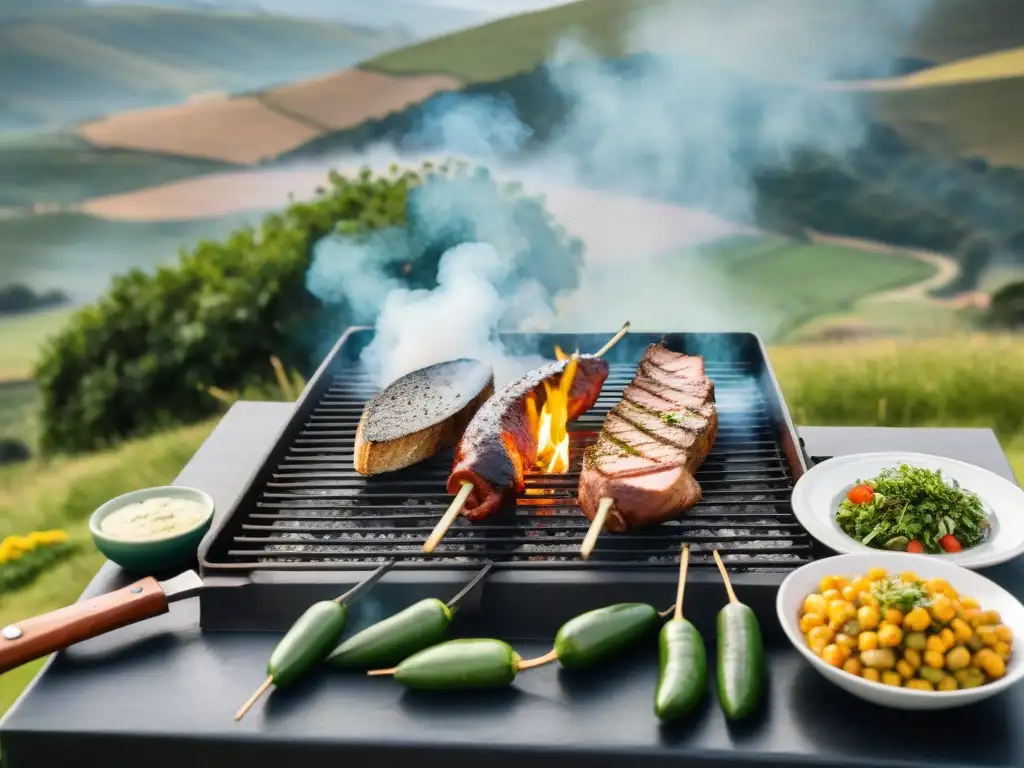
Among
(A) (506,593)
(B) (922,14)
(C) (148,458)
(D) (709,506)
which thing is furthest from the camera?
(B) (922,14)

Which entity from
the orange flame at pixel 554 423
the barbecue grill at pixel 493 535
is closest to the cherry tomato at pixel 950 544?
the barbecue grill at pixel 493 535

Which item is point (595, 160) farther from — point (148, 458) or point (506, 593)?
point (506, 593)

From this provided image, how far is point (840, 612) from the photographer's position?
2830mm

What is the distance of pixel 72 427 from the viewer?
817cm

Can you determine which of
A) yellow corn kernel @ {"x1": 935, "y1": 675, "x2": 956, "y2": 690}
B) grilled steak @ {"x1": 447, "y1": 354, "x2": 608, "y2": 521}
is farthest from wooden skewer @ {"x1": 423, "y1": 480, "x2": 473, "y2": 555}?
yellow corn kernel @ {"x1": 935, "y1": 675, "x2": 956, "y2": 690}

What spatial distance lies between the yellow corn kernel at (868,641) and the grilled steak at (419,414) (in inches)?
73.8

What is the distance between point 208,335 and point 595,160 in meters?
5.21

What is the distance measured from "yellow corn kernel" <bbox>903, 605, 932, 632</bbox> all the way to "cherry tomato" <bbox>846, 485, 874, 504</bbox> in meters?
0.86

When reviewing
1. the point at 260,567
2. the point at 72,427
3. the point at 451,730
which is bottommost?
the point at 72,427

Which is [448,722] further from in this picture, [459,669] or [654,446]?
[654,446]

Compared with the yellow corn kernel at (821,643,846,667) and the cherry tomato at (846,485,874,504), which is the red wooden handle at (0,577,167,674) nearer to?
the yellow corn kernel at (821,643,846,667)

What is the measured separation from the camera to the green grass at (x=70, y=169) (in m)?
10.3

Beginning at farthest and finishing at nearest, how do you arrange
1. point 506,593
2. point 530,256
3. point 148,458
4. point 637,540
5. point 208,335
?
1. point 530,256
2. point 208,335
3. point 148,458
4. point 637,540
5. point 506,593

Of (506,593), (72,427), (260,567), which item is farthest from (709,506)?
(72,427)
